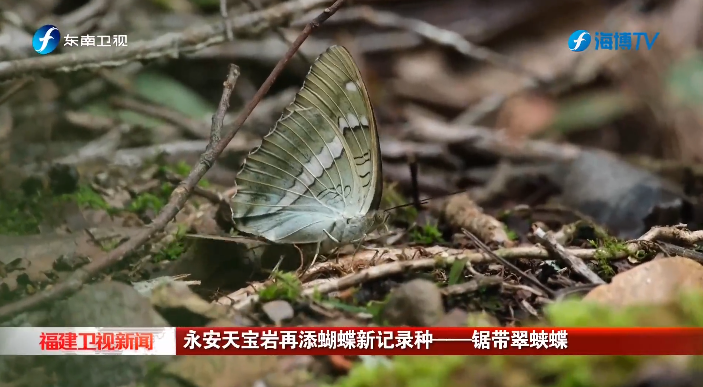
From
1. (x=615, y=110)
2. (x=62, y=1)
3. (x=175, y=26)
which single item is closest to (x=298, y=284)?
(x=175, y=26)

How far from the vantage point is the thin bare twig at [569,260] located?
60.3 inches

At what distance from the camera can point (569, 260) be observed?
1.57m

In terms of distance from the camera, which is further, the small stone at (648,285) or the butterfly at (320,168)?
the butterfly at (320,168)

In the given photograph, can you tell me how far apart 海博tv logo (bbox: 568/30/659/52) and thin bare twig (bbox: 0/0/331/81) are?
98 cm

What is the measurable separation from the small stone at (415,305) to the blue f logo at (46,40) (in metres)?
1.35

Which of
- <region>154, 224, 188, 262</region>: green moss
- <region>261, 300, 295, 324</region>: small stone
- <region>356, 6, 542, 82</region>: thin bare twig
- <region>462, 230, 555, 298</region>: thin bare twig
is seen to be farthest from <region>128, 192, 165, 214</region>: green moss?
<region>356, 6, 542, 82</region>: thin bare twig

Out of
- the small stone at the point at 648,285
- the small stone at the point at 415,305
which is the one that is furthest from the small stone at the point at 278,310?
the small stone at the point at 648,285

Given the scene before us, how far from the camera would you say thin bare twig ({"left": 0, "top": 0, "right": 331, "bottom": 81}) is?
199 cm

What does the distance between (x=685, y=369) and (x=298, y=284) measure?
0.90 meters

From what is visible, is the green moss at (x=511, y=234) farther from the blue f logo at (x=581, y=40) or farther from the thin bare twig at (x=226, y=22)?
the thin bare twig at (x=226, y=22)

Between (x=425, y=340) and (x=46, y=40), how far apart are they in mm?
1506

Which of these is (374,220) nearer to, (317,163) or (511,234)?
(317,163)

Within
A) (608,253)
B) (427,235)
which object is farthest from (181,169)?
(608,253)

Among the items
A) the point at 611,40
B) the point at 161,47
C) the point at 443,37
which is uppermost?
the point at 443,37
